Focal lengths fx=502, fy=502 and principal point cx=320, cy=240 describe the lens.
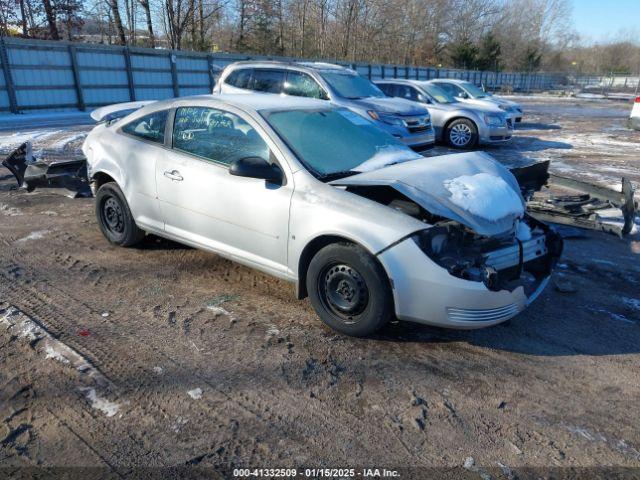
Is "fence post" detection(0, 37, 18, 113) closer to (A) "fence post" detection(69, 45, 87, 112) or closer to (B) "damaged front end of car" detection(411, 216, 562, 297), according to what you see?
(A) "fence post" detection(69, 45, 87, 112)

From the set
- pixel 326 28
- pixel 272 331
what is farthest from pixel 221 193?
pixel 326 28

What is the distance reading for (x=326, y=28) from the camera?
4922 cm

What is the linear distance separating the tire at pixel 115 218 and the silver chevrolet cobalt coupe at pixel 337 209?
0.15 ft

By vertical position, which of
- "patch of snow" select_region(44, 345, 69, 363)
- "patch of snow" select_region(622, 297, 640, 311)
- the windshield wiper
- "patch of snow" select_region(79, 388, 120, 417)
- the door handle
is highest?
the windshield wiper

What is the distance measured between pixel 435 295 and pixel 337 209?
88cm

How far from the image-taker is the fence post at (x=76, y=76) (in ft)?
61.5

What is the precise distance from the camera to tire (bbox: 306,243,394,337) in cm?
335

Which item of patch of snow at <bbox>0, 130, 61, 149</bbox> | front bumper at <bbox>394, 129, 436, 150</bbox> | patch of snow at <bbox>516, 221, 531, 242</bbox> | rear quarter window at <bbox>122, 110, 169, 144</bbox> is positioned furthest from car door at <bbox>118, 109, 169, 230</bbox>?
patch of snow at <bbox>0, 130, 61, 149</bbox>

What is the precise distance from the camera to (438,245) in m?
3.37

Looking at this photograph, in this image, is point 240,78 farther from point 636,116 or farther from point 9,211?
point 636,116

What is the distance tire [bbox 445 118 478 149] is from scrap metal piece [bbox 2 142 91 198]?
9.37m

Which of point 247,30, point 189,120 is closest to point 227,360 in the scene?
point 189,120

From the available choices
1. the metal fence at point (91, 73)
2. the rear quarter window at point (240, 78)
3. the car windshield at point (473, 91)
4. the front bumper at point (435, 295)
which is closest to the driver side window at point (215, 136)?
the front bumper at point (435, 295)

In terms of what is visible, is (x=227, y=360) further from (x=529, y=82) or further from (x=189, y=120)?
(x=529, y=82)
